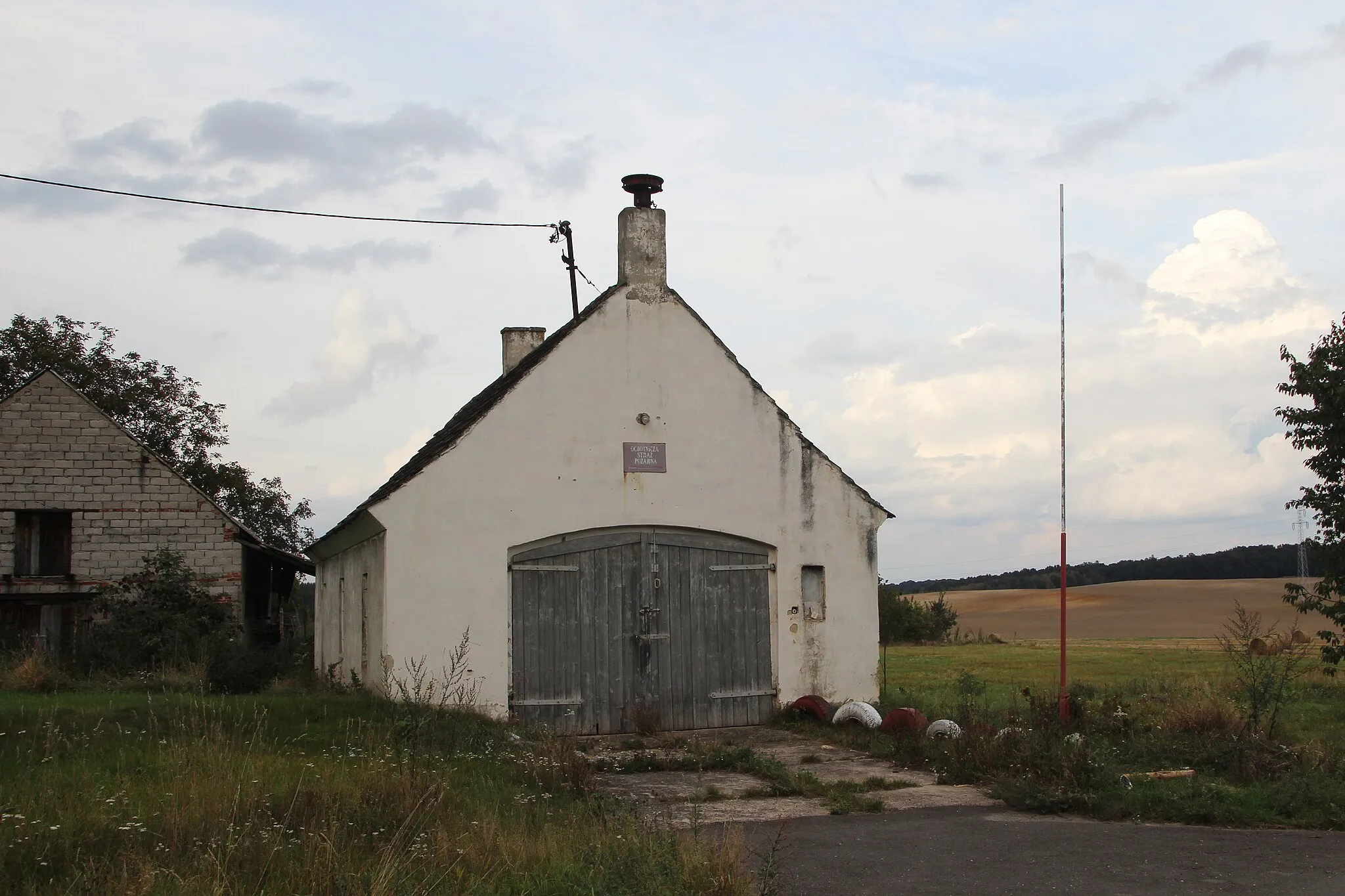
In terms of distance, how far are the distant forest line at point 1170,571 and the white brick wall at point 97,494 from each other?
47.7m

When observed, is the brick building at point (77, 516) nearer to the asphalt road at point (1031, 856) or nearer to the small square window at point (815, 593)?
the small square window at point (815, 593)

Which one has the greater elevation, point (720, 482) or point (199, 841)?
point (720, 482)

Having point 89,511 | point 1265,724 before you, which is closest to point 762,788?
point 1265,724

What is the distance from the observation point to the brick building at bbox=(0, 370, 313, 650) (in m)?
23.7

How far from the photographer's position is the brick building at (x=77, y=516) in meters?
23.7

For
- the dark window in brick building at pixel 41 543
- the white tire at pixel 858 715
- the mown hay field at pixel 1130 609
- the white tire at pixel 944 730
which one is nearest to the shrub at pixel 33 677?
the dark window in brick building at pixel 41 543

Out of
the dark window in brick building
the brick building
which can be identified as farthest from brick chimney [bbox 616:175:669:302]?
the dark window in brick building

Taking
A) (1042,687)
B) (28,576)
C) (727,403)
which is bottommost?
(1042,687)

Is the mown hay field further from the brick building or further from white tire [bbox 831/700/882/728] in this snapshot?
white tire [bbox 831/700/882/728]

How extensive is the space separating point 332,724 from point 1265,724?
32.7ft

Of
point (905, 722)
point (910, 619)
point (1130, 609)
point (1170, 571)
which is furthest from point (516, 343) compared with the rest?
point (1170, 571)

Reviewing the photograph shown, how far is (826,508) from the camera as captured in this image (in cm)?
1627

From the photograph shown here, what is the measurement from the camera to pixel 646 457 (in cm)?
1536

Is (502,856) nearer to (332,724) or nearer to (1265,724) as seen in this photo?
(332,724)
